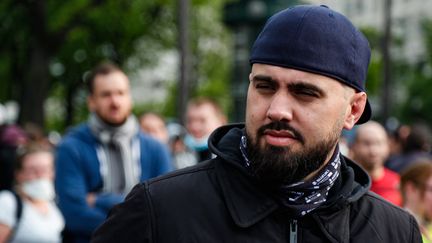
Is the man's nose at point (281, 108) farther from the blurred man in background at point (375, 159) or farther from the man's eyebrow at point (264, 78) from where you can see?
the blurred man in background at point (375, 159)

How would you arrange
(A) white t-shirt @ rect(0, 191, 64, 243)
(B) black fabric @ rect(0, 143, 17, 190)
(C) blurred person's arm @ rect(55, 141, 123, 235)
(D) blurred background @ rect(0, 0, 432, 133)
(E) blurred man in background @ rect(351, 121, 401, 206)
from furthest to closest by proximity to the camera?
(D) blurred background @ rect(0, 0, 432, 133) → (B) black fabric @ rect(0, 143, 17, 190) → (E) blurred man in background @ rect(351, 121, 401, 206) → (A) white t-shirt @ rect(0, 191, 64, 243) → (C) blurred person's arm @ rect(55, 141, 123, 235)

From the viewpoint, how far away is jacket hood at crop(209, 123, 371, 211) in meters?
2.93

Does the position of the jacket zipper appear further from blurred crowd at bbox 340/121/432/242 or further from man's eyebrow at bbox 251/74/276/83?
blurred crowd at bbox 340/121/432/242

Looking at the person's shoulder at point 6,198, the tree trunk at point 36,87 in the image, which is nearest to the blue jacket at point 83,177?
the person's shoulder at point 6,198

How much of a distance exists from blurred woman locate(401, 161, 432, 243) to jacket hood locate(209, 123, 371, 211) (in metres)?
2.86

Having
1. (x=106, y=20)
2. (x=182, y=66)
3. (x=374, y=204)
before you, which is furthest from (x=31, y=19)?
(x=374, y=204)

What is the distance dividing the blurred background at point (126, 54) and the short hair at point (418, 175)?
7234mm

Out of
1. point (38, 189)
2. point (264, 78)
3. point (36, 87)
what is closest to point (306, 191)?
point (264, 78)

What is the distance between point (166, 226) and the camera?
9.28 feet

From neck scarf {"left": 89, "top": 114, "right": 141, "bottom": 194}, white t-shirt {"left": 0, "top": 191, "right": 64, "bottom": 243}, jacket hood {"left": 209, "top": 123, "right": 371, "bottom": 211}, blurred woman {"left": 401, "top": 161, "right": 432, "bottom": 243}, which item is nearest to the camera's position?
jacket hood {"left": 209, "top": 123, "right": 371, "bottom": 211}

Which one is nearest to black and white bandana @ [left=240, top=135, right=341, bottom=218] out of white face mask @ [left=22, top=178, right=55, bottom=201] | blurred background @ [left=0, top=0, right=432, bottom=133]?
white face mask @ [left=22, top=178, right=55, bottom=201]

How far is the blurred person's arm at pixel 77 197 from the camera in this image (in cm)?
546

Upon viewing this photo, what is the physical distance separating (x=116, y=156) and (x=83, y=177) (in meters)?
0.23

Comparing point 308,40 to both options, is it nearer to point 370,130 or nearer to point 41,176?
point 41,176
